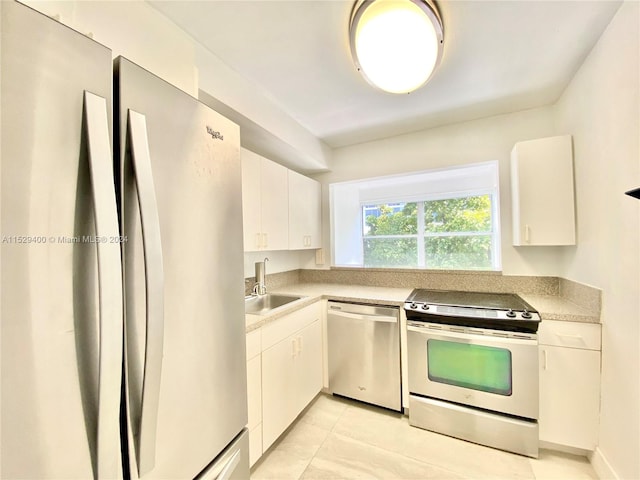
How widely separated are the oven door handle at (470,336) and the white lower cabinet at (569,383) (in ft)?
0.28

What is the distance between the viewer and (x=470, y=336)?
190 centimetres

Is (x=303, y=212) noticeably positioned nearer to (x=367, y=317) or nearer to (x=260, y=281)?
(x=260, y=281)

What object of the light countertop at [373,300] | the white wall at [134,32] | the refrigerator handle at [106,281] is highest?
the white wall at [134,32]

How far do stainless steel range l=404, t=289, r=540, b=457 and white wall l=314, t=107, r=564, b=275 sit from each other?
16.8 inches

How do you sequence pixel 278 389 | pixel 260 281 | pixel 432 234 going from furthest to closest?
1. pixel 432 234
2. pixel 260 281
3. pixel 278 389

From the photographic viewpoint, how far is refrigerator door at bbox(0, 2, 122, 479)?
18.5 inches

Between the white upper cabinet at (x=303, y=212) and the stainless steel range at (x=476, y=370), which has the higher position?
the white upper cabinet at (x=303, y=212)

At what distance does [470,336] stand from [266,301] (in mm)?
1692

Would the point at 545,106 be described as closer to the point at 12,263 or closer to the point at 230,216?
the point at 230,216

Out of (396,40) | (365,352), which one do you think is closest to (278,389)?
(365,352)

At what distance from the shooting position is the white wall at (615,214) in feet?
4.18

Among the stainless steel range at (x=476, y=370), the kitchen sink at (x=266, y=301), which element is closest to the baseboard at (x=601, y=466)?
the stainless steel range at (x=476, y=370)

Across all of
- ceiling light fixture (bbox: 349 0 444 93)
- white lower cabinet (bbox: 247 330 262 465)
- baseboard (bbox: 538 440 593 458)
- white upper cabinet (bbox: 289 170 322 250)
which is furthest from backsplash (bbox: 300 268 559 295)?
ceiling light fixture (bbox: 349 0 444 93)

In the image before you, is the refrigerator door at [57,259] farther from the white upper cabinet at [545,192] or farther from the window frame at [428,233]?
the window frame at [428,233]
